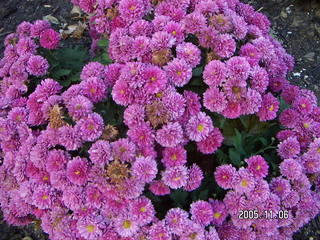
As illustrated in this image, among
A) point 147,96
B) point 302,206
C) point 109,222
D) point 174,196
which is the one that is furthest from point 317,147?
point 109,222

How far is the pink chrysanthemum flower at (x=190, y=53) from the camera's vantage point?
2.36m

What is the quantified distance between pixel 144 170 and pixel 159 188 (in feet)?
0.50

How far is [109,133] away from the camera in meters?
2.25

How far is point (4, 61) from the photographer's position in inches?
116

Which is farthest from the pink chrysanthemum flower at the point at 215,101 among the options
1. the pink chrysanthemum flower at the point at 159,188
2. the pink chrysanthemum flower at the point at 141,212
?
the pink chrysanthemum flower at the point at 141,212

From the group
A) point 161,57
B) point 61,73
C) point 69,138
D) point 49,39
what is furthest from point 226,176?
point 49,39

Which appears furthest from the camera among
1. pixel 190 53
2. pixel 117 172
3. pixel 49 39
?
pixel 49 39

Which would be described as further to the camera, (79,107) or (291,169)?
(291,169)

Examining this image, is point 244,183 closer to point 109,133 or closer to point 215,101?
point 215,101

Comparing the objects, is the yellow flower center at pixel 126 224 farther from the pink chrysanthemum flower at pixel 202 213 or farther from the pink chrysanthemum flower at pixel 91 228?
the pink chrysanthemum flower at pixel 202 213

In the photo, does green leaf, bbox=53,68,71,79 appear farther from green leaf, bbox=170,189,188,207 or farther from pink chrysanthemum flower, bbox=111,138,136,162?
green leaf, bbox=170,189,188,207

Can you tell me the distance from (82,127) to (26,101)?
567 mm

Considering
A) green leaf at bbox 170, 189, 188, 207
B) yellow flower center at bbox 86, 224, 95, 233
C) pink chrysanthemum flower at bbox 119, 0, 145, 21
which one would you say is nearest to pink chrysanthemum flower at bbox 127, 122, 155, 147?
green leaf at bbox 170, 189, 188, 207

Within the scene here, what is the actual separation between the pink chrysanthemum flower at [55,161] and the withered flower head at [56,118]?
13 centimetres
